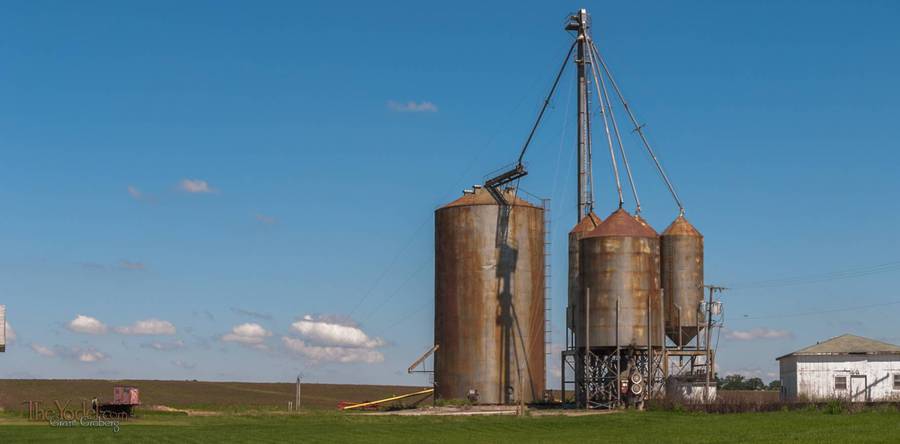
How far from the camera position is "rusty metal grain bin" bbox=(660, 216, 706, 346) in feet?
236

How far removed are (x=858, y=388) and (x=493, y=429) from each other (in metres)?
23.8

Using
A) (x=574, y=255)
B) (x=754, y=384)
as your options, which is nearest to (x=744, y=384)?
(x=754, y=384)

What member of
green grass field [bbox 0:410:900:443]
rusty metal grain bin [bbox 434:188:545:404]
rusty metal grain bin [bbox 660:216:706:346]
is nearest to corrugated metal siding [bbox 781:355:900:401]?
rusty metal grain bin [bbox 660:216:706:346]

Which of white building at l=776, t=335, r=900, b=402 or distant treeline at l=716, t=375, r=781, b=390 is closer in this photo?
white building at l=776, t=335, r=900, b=402

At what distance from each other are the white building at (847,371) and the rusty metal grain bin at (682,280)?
6.10 metres

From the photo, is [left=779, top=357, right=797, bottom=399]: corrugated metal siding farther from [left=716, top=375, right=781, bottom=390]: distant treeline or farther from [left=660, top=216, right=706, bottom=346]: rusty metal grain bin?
[left=716, top=375, right=781, bottom=390]: distant treeline

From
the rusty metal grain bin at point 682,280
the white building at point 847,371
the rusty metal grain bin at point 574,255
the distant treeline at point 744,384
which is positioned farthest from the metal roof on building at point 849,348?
the distant treeline at point 744,384

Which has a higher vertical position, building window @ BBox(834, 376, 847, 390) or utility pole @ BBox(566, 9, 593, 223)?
utility pole @ BBox(566, 9, 593, 223)

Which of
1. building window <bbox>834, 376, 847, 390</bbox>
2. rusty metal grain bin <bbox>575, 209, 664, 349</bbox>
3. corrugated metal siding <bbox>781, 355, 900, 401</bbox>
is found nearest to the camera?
corrugated metal siding <bbox>781, 355, 900, 401</bbox>

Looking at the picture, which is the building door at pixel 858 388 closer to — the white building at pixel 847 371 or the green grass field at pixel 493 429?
the white building at pixel 847 371

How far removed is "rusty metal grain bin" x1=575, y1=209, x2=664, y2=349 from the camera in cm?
6956

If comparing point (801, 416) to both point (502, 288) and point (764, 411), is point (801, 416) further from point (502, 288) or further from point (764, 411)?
point (502, 288)

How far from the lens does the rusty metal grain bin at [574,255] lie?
250ft

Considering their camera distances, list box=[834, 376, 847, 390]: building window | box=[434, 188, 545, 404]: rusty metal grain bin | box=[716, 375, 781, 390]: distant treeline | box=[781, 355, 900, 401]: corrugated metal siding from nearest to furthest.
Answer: box=[781, 355, 900, 401]: corrugated metal siding → box=[834, 376, 847, 390]: building window → box=[434, 188, 545, 404]: rusty metal grain bin → box=[716, 375, 781, 390]: distant treeline
